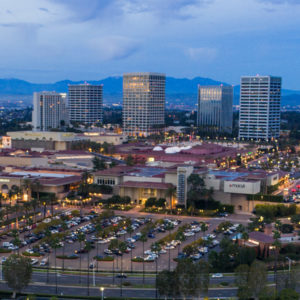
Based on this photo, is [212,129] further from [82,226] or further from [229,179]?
[82,226]

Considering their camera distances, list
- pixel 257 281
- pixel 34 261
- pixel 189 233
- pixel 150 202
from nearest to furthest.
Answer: pixel 257 281 < pixel 34 261 < pixel 189 233 < pixel 150 202

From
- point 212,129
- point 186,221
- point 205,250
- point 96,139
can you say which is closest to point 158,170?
point 186,221

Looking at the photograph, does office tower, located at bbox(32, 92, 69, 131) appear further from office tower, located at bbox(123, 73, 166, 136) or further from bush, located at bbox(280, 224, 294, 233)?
bush, located at bbox(280, 224, 294, 233)

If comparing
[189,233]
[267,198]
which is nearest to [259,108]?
[267,198]

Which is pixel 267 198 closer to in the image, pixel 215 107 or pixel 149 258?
pixel 149 258

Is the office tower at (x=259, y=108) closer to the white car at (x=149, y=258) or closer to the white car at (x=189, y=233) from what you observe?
the white car at (x=189, y=233)

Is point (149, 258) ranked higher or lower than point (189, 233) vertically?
lower
